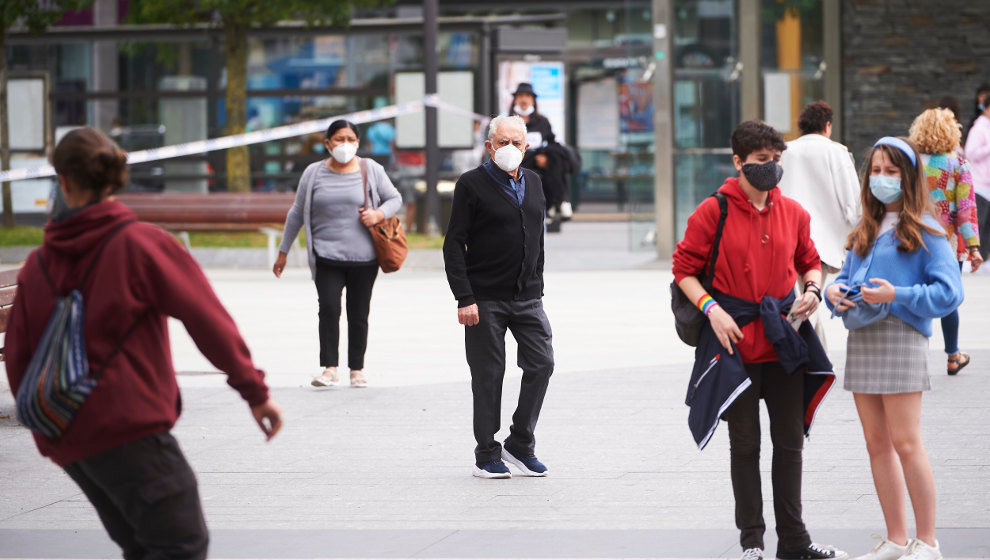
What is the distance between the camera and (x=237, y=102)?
21.8 metres

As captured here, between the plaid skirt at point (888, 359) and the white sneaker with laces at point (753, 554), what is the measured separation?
0.61 m

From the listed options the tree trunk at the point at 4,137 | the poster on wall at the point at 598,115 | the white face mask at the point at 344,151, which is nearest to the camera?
the white face mask at the point at 344,151

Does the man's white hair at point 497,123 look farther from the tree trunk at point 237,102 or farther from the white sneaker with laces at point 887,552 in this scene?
the tree trunk at point 237,102

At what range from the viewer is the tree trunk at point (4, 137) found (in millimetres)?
22125

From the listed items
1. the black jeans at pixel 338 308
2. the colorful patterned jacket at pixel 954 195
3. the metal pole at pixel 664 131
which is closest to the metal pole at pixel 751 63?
the metal pole at pixel 664 131

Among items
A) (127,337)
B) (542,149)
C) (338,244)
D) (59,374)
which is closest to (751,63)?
Result: (542,149)

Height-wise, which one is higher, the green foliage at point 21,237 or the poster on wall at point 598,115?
the poster on wall at point 598,115

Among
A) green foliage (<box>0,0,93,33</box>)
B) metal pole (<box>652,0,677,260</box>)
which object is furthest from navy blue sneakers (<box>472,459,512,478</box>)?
green foliage (<box>0,0,93,33</box>)

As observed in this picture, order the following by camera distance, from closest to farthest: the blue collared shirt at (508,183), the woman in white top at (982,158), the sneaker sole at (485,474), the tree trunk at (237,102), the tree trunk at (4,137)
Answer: the sneaker sole at (485,474) → the blue collared shirt at (508,183) → the woman in white top at (982,158) → the tree trunk at (237,102) → the tree trunk at (4,137)

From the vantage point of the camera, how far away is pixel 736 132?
538 centimetres

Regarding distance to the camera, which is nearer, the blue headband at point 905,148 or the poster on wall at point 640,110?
the blue headband at point 905,148

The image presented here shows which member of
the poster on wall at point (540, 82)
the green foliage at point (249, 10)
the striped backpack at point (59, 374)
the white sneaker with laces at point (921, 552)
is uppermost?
the green foliage at point (249, 10)

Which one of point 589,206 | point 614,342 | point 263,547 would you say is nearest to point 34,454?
point 263,547

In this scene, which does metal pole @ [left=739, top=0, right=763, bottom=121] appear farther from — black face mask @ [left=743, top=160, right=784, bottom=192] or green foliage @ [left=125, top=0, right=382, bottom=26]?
black face mask @ [left=743, top=160, right=784, bottom=192]
